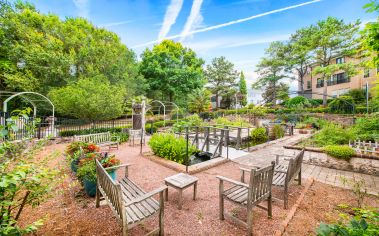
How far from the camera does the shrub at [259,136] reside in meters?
10.6

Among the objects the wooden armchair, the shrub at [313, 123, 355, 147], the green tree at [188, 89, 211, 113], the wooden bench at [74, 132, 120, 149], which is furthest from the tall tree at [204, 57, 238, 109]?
the wooden armchair

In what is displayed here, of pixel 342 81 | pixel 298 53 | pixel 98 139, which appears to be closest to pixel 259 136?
pixel 98 139

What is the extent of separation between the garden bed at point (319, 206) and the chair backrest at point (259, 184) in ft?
2.03

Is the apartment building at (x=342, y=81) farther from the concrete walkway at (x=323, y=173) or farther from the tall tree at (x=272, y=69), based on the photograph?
the concrete walkway at (x=323, y=173)

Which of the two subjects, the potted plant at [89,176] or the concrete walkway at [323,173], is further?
the concrete walkway at [323,173]

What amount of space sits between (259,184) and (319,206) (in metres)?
1.79

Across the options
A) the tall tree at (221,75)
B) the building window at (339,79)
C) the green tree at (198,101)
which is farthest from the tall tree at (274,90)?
the green tree at (198,101)

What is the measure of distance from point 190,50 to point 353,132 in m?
23.6

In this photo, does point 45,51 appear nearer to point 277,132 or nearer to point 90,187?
point 90,187

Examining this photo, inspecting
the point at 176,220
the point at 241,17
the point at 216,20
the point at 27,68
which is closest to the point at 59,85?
the point at 27,68

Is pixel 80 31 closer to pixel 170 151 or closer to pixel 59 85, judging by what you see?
pixel 59 85

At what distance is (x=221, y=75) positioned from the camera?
3409 centimetres

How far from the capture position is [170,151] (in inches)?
251

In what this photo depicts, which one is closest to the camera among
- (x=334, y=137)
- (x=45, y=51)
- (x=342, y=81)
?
(x=334, y=137)
